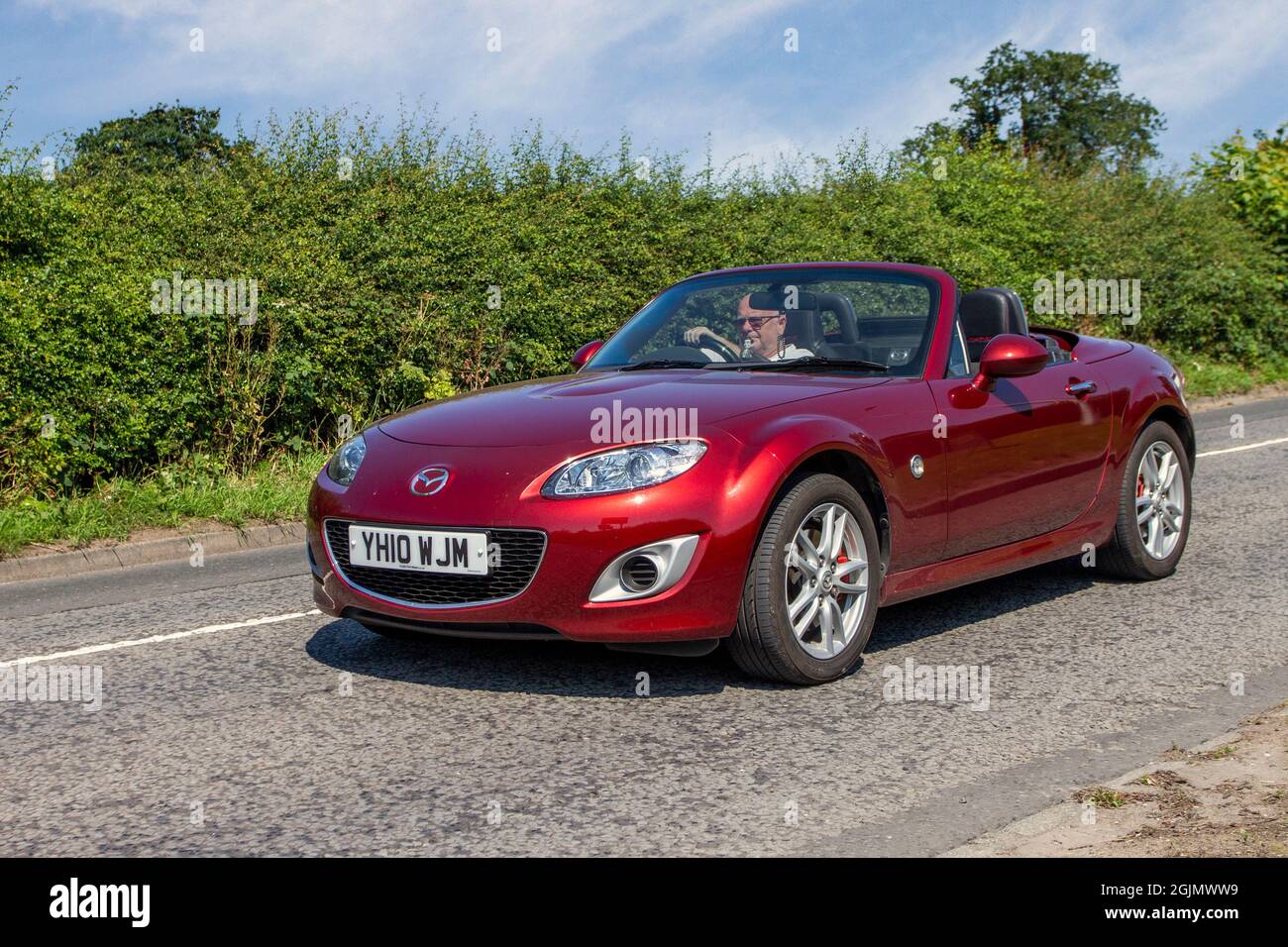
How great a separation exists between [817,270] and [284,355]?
5979mm

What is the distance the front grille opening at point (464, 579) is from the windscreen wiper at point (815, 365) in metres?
1.57

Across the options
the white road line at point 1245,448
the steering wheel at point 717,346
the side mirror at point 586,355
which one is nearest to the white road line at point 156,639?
the side mirror at point 586,355

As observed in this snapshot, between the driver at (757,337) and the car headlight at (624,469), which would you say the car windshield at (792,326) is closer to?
the driver at (757,337)

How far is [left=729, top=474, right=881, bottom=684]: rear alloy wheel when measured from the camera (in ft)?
16.0

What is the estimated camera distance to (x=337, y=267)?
12.2 m

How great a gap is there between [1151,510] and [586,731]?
377 centimetres

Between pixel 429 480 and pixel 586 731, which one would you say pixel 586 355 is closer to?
pixel 429 480

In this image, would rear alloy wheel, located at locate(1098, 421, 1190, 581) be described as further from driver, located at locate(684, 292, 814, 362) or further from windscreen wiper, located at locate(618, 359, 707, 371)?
windscreen wiper, located at locate(618, 359, 707, 371)

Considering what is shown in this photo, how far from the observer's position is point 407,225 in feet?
44.8

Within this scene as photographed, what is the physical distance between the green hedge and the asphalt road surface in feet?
10.9

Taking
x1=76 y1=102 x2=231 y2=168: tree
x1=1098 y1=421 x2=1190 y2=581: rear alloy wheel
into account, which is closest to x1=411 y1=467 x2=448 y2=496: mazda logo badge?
x1=1098 y1=421 x2=1190 y2=581: rear alloy wheel

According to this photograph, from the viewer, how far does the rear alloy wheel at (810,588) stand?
488 centimetres
